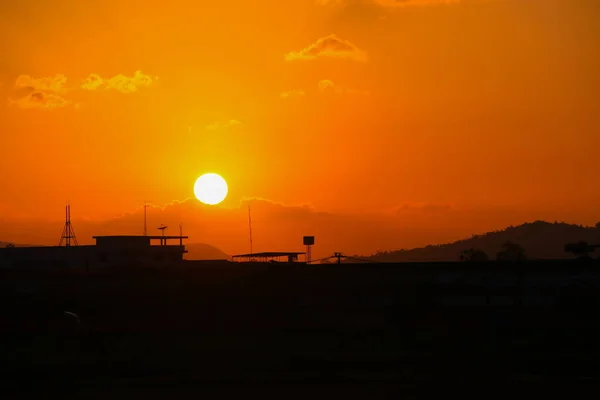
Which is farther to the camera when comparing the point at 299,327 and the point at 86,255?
the point at 86,255

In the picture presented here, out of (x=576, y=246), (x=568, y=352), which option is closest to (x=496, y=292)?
(x=576, y=246)

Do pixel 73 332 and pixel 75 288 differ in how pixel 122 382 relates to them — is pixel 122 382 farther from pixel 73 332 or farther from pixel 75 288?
pixel 75 288

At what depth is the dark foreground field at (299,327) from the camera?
27688 millimetres

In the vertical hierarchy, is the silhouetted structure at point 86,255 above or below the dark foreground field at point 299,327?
above

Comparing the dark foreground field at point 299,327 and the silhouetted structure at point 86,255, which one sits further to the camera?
the silhouetted structure at point 86,255

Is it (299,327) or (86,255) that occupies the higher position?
(86,255)

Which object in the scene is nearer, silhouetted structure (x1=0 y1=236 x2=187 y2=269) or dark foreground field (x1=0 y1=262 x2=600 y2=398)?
dark foreground field (x1=0 y1=262 x2=600 y2=398)

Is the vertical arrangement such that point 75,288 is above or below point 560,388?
above

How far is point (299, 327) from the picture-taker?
39.5 metres

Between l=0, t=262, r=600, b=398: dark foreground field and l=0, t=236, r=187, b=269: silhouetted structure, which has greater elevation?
l=0, t=236, r=187, b=269: silhouetted structure

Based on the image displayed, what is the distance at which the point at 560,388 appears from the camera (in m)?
24.2

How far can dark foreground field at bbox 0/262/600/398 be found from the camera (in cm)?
2769

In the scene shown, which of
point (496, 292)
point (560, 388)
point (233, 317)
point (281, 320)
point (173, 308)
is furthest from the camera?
point (496, 292)

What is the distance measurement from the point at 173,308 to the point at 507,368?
1136 inches
